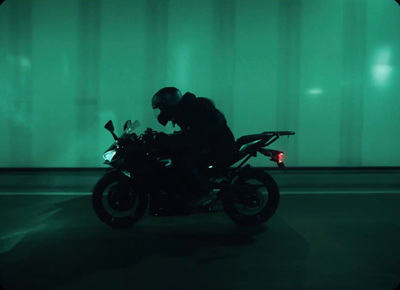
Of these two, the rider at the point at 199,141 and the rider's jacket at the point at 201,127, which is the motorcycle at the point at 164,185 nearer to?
the rider at the point at 199,141

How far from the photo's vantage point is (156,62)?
7.80 m

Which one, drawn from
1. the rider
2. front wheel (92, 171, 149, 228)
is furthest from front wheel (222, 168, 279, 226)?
front wheel (92, 171, 149, 228)

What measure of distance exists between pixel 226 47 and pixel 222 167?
3528mm

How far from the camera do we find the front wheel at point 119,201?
4.85 metres

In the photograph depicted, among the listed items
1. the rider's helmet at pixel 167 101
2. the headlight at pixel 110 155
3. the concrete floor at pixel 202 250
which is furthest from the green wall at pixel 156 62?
the headlight at pixel 110 155

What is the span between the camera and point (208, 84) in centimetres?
782

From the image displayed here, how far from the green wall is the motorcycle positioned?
3008mm

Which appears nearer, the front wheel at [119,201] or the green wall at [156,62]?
the front wheel at [119,201]

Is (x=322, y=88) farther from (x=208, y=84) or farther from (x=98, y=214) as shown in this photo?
(x=98, y=214)

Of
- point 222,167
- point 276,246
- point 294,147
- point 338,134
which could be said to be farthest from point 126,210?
point 338,134

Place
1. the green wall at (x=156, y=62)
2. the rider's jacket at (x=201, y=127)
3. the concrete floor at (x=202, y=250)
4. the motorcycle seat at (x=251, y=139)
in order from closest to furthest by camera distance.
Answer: the concrete floor at (x=202, y=250)
the rider's jacket at (x=201, y=127)
the motorcycle seat at (x=251, y=139)
the green wall at (x=156, y=62)

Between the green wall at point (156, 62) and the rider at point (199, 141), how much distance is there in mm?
3073

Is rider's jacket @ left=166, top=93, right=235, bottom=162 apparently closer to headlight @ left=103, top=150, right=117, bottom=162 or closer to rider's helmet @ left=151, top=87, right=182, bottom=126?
rider's helmet @ left=151, top=87, right=182, bottom=126

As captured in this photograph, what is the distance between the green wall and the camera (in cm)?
778
